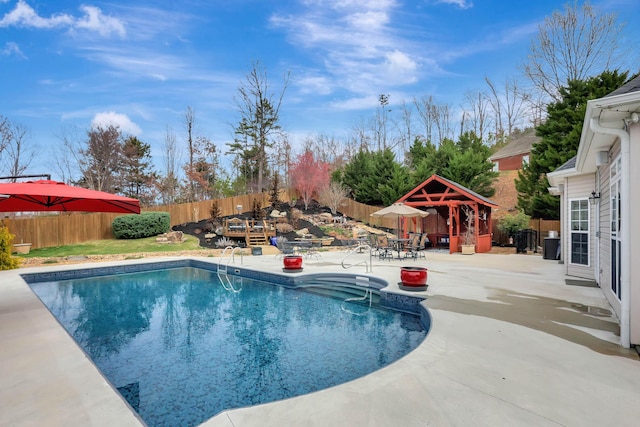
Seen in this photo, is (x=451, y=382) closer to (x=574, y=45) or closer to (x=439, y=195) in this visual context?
(x=439, y=195)

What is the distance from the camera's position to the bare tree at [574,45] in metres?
17.7

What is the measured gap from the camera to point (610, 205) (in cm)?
561

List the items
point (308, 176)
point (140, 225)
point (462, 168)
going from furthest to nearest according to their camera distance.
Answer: point (308, 176) → point (462, 168) → point (140, 225)

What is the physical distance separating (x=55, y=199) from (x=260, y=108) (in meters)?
23.2

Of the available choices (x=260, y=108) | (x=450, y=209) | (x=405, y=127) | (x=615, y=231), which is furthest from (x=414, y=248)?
(x=405, y=127)

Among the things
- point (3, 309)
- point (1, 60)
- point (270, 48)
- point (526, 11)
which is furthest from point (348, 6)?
point (1, 60)

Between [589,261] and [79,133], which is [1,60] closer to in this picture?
[79,133]

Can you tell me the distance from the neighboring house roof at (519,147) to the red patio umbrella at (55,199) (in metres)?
31.2

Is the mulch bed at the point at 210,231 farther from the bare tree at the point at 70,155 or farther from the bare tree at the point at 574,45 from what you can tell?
the bare tree at the point at 574,45

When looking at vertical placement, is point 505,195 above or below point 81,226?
above

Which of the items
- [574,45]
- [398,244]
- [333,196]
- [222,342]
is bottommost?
[222,342]

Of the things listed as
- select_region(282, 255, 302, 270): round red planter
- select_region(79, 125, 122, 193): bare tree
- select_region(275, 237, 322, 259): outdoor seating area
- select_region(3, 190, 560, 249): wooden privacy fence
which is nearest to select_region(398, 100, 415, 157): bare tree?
select_region(3, 190, 560, 249): wooden privacy fence

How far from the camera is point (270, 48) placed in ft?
76.6

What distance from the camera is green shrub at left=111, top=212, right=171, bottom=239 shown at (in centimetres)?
1698
